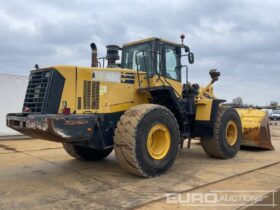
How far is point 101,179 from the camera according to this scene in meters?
6.74

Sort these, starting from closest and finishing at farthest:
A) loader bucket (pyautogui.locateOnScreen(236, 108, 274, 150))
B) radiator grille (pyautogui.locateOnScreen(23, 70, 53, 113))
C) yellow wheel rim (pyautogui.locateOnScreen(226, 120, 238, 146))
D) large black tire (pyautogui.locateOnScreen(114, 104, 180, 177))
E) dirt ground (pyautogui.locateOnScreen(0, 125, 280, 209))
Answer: dirt ground (pyautogui.locateOnScreen(0, 125, 280, 209)) < large black tire (pyautogui.locateOnScreen(114, 104, 180, 177)) < radiator grille (pyautogui.locateOnScreen(23, 70, 53, 113)) < yellow wheel rim (pyautogui.locateOnScreen(226, 120, 238, 146)) < loader bucket (pyautogui.locateOnScreen(236, 108, 274, 150))

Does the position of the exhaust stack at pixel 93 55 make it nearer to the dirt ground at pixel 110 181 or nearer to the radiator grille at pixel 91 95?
the radiator grille at pixel 91 95

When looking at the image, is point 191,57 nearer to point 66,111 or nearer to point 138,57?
point 138,57

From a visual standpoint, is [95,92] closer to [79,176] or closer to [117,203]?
[79,176]

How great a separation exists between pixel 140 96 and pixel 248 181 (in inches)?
114

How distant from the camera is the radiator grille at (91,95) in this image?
22.6 ft

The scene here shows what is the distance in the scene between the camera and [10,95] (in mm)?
16000

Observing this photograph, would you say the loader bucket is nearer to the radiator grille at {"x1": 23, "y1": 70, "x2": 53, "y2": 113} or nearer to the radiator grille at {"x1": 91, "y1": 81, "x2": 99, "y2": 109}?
the radiator grille at {"x1": 91, "y1": 81, "x2": 99, "y2": 109}

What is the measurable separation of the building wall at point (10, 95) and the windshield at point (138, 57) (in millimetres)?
8977

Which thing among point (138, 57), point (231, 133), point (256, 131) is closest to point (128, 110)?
point (138, 57)

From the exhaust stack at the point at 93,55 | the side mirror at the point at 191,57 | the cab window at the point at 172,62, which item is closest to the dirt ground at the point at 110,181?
the cab window at the point at 172,62

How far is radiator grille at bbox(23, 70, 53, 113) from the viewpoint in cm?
657

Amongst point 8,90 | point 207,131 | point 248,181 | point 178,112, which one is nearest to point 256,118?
point 207,131

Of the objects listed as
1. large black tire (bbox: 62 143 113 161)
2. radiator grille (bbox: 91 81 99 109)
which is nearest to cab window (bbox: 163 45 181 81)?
radiator grille (bbox: 91 81 99 109)
